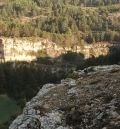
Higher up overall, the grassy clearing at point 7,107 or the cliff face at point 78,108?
the cliff face at point 78,108

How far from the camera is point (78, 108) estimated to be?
17156 millimetres

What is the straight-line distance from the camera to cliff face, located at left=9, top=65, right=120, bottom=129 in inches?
613

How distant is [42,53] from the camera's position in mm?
198500

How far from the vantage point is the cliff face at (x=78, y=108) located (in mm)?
15562

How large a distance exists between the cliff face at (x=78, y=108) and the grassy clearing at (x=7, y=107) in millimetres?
35561

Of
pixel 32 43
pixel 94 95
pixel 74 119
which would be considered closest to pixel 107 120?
pixel 74 119

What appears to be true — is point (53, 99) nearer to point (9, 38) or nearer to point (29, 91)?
point (29, 91)

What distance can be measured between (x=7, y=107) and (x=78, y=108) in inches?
1972

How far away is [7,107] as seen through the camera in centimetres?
6644

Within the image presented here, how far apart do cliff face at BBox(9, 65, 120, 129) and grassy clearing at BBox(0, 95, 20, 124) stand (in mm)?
35561

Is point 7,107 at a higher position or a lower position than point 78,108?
lower

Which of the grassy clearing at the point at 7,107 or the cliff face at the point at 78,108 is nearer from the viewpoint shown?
the cliff face at the point at 78,108

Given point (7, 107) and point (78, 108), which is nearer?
point (78, 108)

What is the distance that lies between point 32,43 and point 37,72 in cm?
9093
